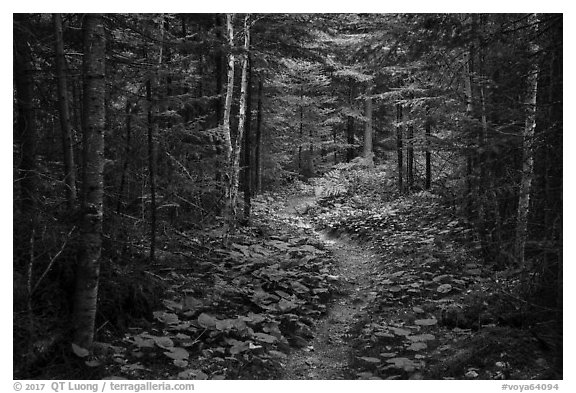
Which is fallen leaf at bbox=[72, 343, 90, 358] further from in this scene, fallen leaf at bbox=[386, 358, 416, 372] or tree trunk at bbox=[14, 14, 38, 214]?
fallen leaf at bbox=[386, 358, 416, 372]

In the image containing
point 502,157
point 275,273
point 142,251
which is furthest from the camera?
point 275,273

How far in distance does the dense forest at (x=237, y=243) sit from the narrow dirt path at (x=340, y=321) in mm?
50

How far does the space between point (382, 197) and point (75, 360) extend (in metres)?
17.0

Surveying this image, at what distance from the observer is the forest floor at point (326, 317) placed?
18.2 feet

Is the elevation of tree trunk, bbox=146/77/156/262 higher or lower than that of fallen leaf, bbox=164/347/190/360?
higher

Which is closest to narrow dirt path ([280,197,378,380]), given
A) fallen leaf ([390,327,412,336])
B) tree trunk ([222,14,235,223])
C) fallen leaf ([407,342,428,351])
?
fallen leaf ([390,327,412,336])

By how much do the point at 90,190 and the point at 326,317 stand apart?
5.23 meters

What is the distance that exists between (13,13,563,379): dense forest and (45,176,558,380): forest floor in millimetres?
39

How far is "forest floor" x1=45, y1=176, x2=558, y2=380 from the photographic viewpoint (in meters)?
5.54

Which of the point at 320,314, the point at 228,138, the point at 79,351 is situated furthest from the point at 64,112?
the point at 320,314

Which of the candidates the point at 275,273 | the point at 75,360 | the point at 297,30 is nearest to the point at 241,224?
the point at 275,273

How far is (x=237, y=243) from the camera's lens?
472 inches
